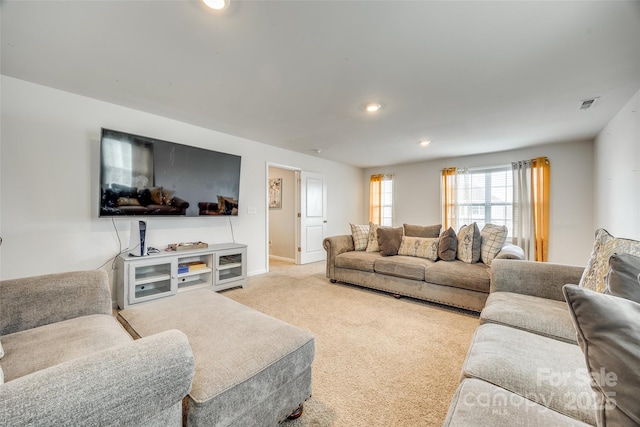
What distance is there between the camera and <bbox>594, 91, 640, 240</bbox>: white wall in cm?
242

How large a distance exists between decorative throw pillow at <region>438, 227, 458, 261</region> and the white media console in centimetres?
261

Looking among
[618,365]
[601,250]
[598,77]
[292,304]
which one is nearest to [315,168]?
[292,304]

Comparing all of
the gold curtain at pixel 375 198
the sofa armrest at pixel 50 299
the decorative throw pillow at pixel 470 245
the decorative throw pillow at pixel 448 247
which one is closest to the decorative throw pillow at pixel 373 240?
the decorative throw pillow at pixel 448 247

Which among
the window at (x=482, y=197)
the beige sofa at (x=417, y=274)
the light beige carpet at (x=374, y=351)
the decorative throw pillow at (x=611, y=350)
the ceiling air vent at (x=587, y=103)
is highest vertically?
the ceiling air vent at (x=587, y=103)

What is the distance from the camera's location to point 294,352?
1229 millimetres

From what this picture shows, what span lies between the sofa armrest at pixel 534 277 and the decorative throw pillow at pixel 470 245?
1.05m

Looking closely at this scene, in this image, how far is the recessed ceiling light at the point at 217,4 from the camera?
4.58ft

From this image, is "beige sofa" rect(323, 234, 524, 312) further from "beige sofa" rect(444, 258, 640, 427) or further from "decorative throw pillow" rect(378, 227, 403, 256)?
"beige sofa" rect(444, 258, 640, 427)

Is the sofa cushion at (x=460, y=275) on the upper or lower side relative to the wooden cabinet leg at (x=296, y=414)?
upper

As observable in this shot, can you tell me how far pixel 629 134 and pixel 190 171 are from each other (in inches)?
187

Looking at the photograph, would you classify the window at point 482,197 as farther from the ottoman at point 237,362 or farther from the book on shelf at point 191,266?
the ottoman at point 237,362

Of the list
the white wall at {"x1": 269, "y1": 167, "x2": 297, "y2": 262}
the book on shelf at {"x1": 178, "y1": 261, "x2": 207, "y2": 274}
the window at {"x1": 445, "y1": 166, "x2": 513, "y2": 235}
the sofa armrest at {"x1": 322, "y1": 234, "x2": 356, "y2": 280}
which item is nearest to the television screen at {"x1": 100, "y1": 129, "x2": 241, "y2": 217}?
the book on shelf at {"x1": 178, "y1": 261, "x2": 207, "y2": 274}

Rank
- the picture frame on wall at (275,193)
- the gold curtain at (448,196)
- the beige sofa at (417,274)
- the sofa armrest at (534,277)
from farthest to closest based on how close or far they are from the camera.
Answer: the picture frame on wall at (275,193)
the gold curtain at (448,196)
the beige sofa at (417,274)
the sofa armrest at (534,277)

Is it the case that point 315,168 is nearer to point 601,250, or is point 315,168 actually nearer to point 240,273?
point 240,273
